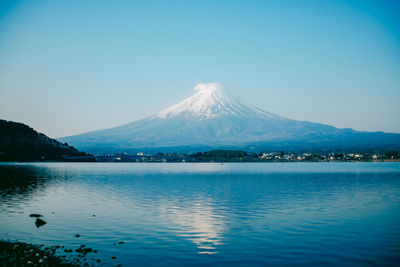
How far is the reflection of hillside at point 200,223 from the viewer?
63.0 feet

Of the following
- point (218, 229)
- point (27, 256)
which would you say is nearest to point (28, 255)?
point (27, 256)

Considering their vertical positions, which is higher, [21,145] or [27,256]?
[21,145]

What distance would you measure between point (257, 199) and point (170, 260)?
72.4 ft

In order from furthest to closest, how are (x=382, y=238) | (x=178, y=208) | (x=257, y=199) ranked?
(x=257, y=199), (x=178, y=208), (x=382, y=238)

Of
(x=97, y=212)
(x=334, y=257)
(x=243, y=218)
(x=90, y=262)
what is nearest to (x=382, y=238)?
(x=334, y=257)

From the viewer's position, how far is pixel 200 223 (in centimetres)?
2422

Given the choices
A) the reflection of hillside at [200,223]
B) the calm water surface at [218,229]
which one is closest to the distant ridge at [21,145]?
the calm water surface at [218,229]

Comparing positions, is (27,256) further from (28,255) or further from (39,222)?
(39,222)

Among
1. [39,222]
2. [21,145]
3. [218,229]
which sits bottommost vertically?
[218,229]

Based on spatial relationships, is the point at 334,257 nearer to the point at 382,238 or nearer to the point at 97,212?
the point at 382,238

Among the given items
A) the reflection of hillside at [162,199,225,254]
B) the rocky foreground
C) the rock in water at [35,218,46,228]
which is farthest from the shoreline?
the reflection of hillside at [162,199,225,254]

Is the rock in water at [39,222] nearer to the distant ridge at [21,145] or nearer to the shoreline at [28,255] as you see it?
the shoreline at [28,255]

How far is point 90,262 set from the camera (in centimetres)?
1545

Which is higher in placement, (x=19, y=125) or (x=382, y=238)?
(x=19, y=125)
